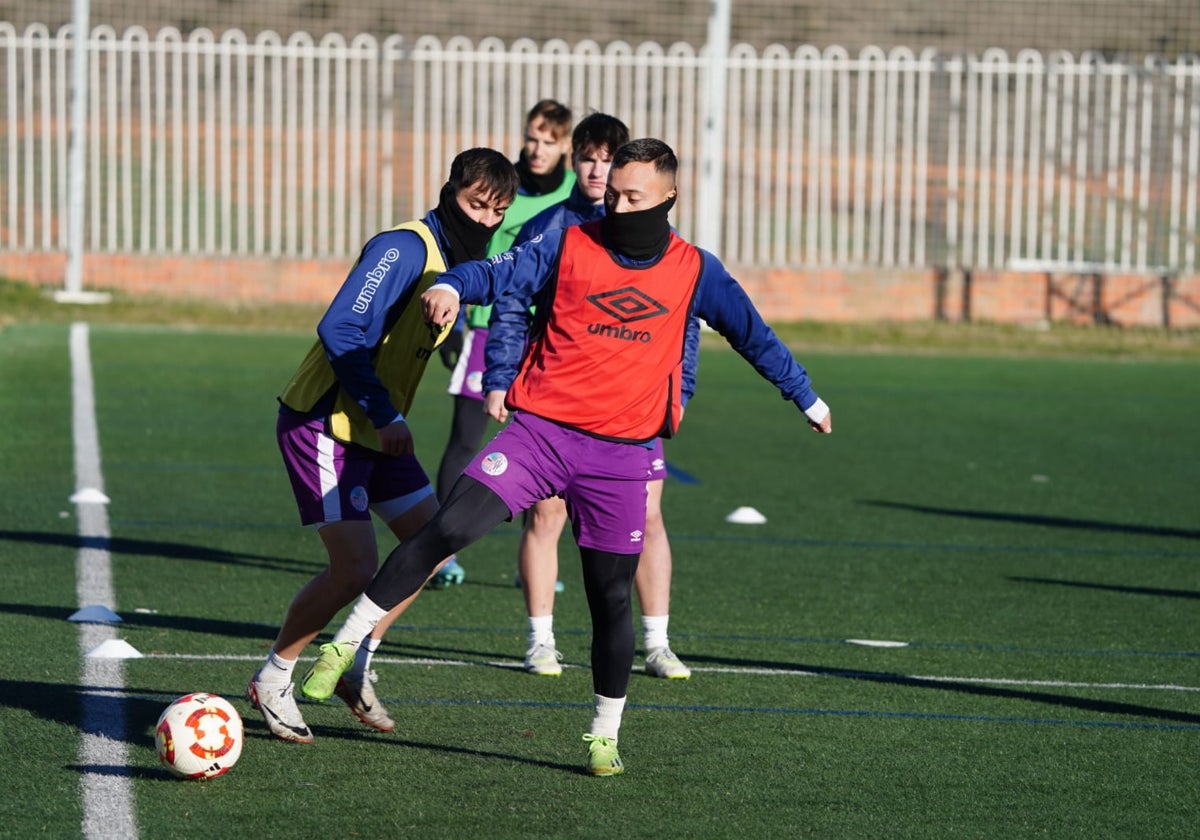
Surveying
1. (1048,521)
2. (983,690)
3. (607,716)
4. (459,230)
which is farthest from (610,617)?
(1048,521)

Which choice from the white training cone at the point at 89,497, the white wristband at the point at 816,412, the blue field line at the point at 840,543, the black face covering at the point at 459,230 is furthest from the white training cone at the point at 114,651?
the white training cone at the point at 89,497

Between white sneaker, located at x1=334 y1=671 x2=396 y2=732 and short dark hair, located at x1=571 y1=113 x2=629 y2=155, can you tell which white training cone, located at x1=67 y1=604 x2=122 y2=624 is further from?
short dark hair, located at x1=571 y1=113 x2=629 y2=155

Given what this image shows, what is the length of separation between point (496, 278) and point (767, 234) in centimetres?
1803

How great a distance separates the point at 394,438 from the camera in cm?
597

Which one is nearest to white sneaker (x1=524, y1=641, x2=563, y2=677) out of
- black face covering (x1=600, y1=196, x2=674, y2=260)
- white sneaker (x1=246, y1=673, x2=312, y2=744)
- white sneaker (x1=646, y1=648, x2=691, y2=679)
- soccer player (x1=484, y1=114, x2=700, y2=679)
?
soccer player (x1=484, y1=114, x2=700, y2=679)

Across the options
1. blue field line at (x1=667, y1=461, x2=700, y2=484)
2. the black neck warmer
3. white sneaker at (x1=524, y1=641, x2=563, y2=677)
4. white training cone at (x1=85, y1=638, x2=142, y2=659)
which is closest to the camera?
white training cone at (x1=85, y1=638, x2=142, y2=659)

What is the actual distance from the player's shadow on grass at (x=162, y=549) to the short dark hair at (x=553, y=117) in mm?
2425

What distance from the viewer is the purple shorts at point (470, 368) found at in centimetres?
881

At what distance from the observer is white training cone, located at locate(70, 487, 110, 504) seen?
10.9 m

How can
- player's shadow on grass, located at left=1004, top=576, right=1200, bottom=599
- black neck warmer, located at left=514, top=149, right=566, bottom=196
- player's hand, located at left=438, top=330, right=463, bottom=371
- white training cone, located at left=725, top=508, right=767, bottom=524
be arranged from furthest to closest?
1. white training cone, located at left=725, top=508, right=767, bottom=524
2. player's shadow on grass, located at left=1004, top=576, right=1200, bottom=599
3. player's hand, located at left=438, top=330, right=463, bottom=371
4. black neck warmer, located at left=514, top=149, right=566, bottom=196

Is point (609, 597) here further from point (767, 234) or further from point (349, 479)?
point (767, 234)

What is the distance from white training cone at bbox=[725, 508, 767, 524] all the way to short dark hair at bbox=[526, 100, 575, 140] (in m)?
3.25

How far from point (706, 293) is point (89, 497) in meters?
6.01

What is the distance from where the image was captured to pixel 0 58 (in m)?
27.8
